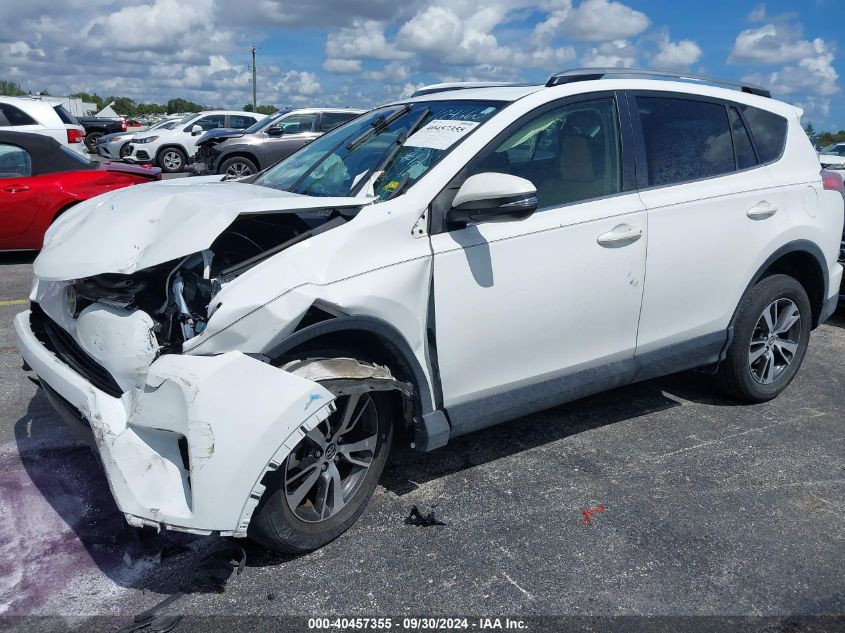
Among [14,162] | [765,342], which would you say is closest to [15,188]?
[14,162]

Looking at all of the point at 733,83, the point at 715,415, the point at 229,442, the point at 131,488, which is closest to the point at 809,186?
the point at 733,83

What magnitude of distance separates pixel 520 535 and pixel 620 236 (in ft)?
4.96

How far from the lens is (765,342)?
467 cm

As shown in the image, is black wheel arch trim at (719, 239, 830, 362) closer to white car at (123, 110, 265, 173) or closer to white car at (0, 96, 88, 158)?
white car at (0, 96, 88, 158)

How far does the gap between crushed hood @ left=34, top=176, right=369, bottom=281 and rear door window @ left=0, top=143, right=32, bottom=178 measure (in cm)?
512

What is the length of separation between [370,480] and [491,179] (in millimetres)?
1376

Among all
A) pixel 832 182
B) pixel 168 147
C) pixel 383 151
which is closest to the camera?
pixel 383 151

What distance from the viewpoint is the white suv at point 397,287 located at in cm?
270

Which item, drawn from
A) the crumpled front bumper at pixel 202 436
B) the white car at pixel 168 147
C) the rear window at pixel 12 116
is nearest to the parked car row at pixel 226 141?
the white car at pixel 168 147

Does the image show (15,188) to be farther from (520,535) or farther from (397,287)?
(520,535)

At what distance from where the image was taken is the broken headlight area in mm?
2904

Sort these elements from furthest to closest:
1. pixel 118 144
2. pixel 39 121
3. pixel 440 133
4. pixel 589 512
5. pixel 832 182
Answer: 1. pixel 118 144
2. pixel 39 121
3. pixel 832 182
4. pixel 440 133
5. pixel 589 512

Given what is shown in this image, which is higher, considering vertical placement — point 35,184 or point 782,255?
point 782,255

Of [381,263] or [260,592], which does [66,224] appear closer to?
[381,263]
